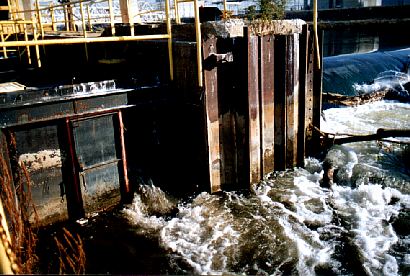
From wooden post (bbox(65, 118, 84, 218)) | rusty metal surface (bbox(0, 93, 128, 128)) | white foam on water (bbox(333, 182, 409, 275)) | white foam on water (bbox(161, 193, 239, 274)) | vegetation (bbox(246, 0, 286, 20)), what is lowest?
white foam on water (bbox(333, 182, 409, 275))

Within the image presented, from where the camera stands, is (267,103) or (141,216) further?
(267,103)

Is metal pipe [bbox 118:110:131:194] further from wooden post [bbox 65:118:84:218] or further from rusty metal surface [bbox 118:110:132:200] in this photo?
wooden post [bbox 65:118:84:218]

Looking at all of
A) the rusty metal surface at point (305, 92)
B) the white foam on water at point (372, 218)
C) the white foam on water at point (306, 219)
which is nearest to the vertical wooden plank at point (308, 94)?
the rusty metal surface at point (305, 92)

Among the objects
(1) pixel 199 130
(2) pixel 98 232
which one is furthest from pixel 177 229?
(1) pixel 199 130

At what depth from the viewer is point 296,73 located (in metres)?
7.93

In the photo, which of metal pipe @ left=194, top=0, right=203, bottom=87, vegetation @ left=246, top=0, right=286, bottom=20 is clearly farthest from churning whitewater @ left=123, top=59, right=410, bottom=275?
vegetation @ left=246, top=0, right=286, bottom=20

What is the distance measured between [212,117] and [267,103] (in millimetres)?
1328

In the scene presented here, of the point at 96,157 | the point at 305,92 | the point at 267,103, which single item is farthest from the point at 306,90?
the point at 96,157

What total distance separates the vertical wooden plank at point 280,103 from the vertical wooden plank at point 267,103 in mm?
120

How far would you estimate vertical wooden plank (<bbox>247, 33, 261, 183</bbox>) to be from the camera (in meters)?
7.12

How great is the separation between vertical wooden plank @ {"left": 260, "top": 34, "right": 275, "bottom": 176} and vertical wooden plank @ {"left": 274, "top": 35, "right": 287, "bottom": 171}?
0.39ft

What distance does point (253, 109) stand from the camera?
7.31 metres

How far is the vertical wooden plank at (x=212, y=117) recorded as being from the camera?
6.84 m

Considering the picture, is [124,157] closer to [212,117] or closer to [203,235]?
[212,117]
